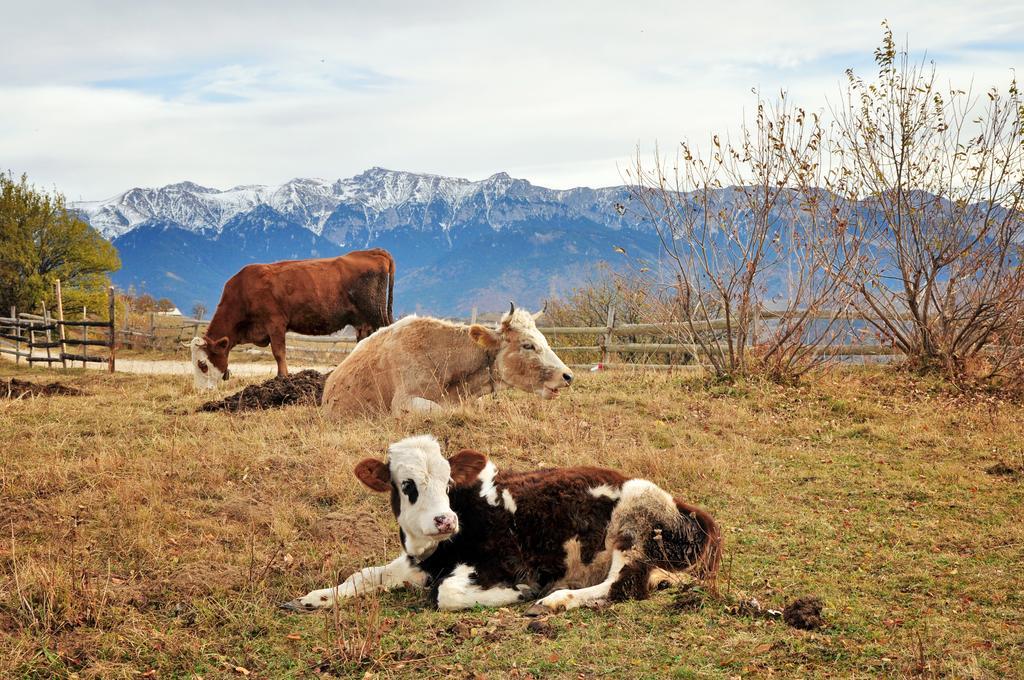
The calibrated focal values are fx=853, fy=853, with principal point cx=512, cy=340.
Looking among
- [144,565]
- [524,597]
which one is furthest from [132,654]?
[524,597]

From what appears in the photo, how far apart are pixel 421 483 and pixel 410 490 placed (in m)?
0.12

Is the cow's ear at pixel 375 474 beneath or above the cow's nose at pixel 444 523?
above

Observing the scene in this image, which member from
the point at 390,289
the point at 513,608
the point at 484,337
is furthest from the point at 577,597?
the point at 390,289

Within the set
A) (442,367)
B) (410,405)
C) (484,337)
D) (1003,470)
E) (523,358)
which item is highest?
(484,337)

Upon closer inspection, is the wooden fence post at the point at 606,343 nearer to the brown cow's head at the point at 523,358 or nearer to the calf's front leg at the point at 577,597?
the brown cow's head at the point at 523,358

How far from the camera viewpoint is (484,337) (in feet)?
34.2

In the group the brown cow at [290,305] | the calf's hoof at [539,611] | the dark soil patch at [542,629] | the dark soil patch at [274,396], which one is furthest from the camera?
the brown cow at [290,305]

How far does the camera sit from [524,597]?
198 inches

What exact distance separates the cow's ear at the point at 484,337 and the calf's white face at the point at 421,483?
4.90m

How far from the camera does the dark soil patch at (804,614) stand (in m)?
4.37

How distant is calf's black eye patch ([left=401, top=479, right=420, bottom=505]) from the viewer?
16.8 feet

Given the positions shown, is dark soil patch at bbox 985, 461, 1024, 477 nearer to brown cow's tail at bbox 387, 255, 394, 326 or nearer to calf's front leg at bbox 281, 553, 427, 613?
calf's front leg at bbox 281, 553, 427, 613

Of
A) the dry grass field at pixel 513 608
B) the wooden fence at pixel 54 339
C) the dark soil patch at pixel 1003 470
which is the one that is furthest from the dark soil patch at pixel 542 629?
the wooden fence at pixel 54 339

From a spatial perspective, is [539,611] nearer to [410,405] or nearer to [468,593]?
[468,593]
